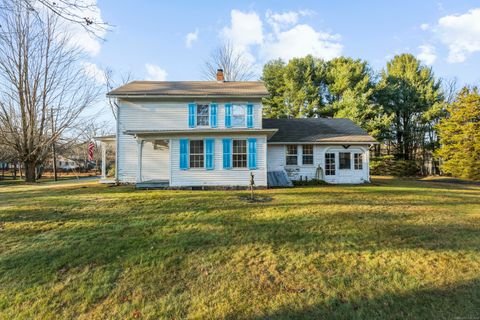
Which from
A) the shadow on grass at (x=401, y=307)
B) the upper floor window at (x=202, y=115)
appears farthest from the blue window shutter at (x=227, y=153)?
the shadow on grass at (x=401, y=307)

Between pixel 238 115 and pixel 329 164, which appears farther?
pixel 329 164

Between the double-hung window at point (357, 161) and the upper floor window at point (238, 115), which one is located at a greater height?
the upper floor window at point (238, 115)

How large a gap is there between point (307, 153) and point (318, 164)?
0.99m

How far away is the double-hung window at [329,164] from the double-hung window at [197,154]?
26.2 feet

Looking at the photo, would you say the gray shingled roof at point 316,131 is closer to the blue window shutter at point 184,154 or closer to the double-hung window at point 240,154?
the double-hung window at point 240,154

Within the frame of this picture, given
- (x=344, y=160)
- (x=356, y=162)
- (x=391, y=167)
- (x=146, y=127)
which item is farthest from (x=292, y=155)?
(x=391, y=167)

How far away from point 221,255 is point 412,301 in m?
3.22

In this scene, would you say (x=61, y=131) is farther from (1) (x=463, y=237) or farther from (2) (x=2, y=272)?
(1) (x=463, y=237)

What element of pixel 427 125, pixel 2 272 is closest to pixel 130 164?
pixel 2 272

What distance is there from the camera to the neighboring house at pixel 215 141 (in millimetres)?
12188

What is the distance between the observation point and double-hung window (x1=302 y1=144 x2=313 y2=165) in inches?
595

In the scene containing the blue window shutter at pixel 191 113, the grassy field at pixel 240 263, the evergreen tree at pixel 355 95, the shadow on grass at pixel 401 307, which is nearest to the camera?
the shadow on grass at pixel 401 307

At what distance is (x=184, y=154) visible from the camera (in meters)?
12.2

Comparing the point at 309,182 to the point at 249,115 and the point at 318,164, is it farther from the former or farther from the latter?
the point at 249,115
